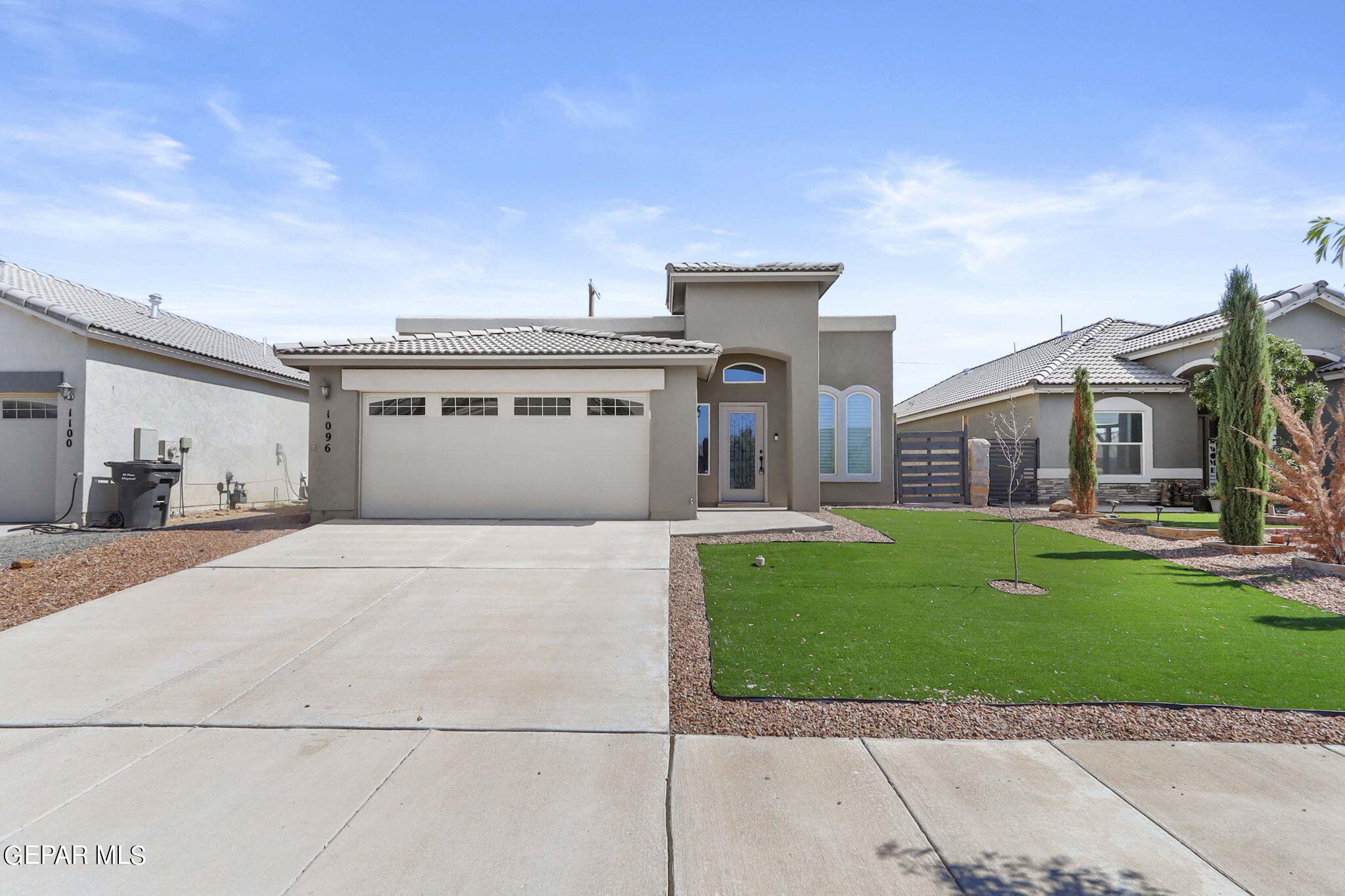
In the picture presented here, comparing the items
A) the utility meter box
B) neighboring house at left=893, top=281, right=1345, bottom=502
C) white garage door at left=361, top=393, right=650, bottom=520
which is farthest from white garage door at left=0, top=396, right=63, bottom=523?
neighboring house at left=893, top=281, right=1345, bottom=502

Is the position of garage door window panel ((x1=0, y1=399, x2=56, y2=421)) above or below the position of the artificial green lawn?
above

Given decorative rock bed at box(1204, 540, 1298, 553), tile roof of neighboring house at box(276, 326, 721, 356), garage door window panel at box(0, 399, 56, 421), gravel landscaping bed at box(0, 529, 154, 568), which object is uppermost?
tile roof of neighboring house at box(276, 326, 721, 356)

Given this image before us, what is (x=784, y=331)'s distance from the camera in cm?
1452

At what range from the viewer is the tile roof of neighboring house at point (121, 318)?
1246 cm

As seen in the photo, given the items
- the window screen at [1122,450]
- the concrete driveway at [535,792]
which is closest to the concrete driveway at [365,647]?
the concrete driveway at [535,792]

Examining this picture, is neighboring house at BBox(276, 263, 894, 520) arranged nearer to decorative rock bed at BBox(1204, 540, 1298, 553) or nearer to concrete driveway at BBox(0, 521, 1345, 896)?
concrete driveway at BBox(0, 521, 1345, 896)

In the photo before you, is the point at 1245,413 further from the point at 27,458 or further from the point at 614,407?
the point at 27,458

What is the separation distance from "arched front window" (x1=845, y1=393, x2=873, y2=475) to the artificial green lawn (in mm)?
7368

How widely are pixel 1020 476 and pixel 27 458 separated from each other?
72.3ft

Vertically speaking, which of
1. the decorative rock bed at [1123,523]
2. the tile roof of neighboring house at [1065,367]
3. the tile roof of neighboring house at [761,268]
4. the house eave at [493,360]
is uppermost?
the tile roof of neighboring house at [761,268]

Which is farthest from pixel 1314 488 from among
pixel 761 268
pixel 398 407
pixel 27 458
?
pixel 27 458

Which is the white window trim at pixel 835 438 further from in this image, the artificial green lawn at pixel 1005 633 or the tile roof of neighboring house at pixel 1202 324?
the tile roof of neighboring house at pixel 1202 324

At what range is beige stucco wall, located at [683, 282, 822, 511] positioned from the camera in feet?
47.3

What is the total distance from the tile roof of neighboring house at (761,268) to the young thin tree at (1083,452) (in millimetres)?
6288
